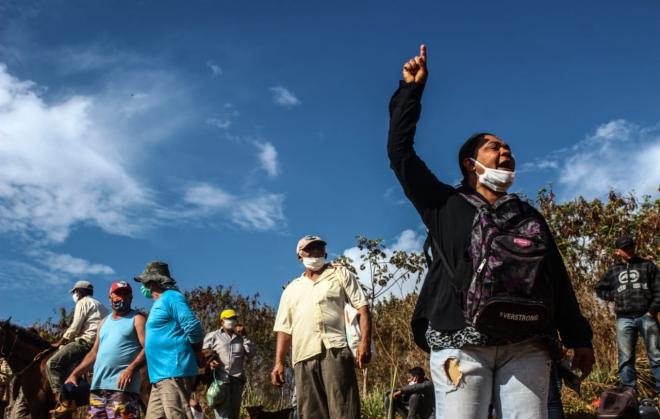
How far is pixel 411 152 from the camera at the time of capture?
3156 mm

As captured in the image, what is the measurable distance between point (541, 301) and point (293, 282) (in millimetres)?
3813

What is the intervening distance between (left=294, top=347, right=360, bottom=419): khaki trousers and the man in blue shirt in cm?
113

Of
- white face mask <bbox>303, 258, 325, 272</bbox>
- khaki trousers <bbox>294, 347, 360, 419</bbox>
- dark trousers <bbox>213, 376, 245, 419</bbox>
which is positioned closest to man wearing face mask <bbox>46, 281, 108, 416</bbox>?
dark trousers <bbox>213, 376, 245, 419</bbox>

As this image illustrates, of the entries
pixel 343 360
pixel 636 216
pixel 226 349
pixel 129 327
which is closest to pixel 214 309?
pixel 226 349

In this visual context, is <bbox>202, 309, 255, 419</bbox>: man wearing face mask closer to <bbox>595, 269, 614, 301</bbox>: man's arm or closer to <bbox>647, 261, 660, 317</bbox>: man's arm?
<bbox>595, 269, 614, 301</bbox>: man's arm

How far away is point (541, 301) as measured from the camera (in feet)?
9.14

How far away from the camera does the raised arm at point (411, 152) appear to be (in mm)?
3146

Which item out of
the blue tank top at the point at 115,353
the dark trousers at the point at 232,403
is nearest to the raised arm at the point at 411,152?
the blue tank top at the point at 115,353

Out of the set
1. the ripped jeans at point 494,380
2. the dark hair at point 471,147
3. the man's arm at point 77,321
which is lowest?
the ripped jeans at point 494,380

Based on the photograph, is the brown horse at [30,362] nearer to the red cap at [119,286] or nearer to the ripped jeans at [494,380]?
the red cap at [119,286]

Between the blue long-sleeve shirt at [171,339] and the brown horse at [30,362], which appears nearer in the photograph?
the blue long-sleeve shirt at [171,339]

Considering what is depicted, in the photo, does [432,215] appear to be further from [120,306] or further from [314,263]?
[120,306]

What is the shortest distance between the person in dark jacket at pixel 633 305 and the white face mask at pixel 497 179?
6.67 m

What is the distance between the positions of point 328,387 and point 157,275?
7.18 ft
